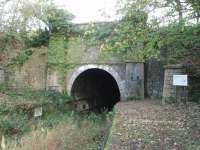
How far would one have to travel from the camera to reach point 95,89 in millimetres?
19375

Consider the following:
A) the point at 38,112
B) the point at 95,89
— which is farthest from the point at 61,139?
the point at 95,89

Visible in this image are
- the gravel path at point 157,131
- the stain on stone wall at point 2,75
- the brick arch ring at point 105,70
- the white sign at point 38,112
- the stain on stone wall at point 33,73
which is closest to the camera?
the gravel path at point 157,131

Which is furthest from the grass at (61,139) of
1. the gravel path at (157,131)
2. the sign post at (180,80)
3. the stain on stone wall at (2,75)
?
the stain on stone wall at (2,75)

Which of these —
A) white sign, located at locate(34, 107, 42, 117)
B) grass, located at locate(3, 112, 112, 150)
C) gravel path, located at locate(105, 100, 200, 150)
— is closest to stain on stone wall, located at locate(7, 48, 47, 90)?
white sign, located at locate(34, 107, 42, 117)

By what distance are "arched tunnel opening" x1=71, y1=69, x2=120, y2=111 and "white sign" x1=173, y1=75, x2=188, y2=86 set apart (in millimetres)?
6346

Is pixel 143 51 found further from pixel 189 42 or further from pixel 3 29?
pixel 3 29

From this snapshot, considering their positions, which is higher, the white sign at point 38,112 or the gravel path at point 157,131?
the gravel path at point 157,131

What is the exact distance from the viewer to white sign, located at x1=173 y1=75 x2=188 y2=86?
1011 centimetres

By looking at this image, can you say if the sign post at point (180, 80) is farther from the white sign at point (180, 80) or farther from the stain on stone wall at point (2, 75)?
the stain on stone wall at point (2, 75)

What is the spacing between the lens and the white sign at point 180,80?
33.2ft

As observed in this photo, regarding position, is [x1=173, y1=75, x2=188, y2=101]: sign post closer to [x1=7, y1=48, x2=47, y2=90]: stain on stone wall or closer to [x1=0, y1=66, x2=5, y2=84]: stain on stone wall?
[x1=7, y1=48, x2=47, y2=90]: stain on stone wall

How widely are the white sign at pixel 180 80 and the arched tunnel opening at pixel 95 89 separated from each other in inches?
250

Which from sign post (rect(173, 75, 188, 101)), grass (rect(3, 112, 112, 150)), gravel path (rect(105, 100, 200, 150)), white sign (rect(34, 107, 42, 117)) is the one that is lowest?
grass (rect(3, 112, 112, 150))

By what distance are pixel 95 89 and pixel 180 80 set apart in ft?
31.5
